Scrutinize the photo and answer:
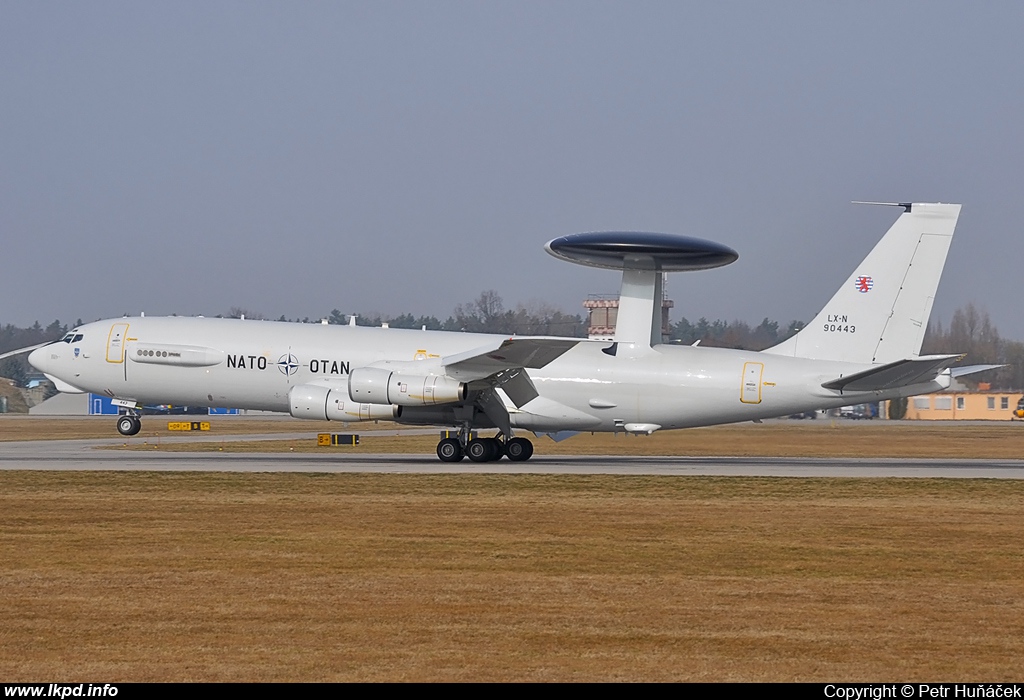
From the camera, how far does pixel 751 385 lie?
31781 mm

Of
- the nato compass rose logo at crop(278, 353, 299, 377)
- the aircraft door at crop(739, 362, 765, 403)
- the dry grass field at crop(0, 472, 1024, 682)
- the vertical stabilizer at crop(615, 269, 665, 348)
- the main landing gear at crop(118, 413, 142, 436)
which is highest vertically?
the vertical stabilizer at crop(615, 269, 665, 348)

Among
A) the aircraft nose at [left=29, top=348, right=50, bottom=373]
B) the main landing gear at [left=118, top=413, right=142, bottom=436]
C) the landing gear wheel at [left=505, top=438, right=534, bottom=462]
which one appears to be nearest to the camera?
the landing gear wheel at [left=505, top=438, right=534, bottom=462]

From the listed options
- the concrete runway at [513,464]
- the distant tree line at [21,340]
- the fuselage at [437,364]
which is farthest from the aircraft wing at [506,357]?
the distant tree line at [21,340]

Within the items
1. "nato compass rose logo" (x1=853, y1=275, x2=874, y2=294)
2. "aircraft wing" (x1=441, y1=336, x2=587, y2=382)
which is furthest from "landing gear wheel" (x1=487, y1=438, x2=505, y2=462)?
"nato compass rose logo" (x1=853, y1=275, x2=874, y2=294)

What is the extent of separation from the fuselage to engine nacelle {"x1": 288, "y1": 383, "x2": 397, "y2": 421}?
67 centimetres

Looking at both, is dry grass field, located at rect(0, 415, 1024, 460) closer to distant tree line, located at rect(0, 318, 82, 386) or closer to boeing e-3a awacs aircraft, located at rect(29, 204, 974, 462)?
boeing e-3a awacs aircraft, located at rect(29, 204, 974, 462)

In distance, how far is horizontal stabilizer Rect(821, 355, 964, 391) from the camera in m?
29.1

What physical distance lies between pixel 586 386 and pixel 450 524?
14.6 meters

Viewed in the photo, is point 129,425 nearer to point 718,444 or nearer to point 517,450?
point 517,450

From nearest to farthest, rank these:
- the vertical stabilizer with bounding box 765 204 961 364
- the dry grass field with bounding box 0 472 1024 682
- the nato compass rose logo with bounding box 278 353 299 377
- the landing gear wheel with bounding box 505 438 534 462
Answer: the dry grass field with bounding box 0 472 1024 682, the vertical stabilizer with bounding box 765 204 961 364, the landing gear wheel with bounding box 505 438 534 462, the nato compass rose logo with bounding box 278 353 299 377

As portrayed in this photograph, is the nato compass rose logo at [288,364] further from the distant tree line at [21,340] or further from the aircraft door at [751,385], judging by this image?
the distant tree line at [21,340]

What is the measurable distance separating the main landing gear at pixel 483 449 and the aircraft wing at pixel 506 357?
6.72 feet

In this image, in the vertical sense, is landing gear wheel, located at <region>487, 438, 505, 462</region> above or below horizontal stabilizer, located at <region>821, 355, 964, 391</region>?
below

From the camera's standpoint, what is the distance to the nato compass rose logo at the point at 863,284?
1244 inches
